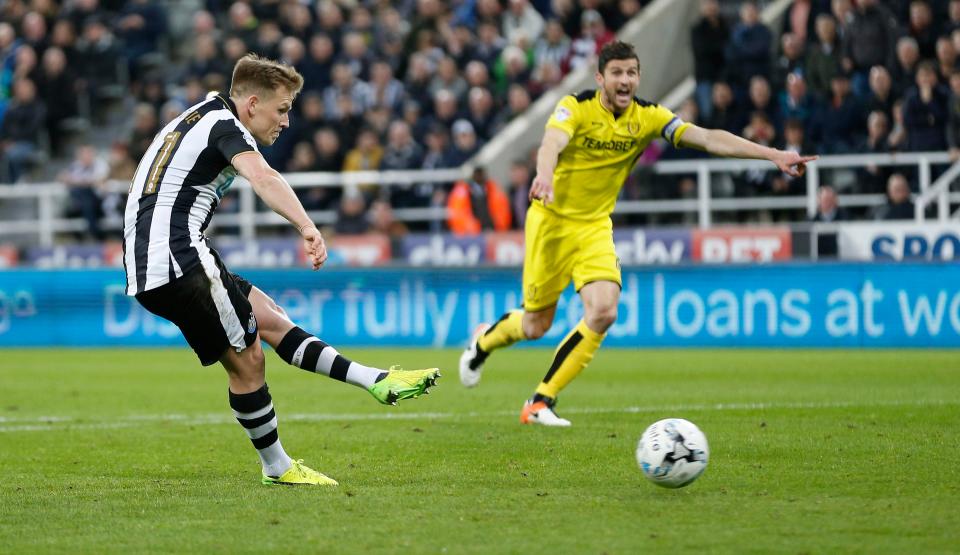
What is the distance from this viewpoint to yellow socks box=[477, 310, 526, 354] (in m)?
11.0

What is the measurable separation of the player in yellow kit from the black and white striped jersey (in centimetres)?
289

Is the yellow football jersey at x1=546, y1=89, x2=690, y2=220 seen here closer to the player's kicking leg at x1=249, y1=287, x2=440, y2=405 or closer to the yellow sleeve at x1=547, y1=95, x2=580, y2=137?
the yellow sleeve at x1=547, y1=95, x2=580, y2=137

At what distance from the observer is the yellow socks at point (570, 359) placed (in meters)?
9.96

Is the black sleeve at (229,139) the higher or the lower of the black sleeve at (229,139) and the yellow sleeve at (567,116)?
the lower

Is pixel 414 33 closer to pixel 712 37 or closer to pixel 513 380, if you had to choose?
pixel 712 37

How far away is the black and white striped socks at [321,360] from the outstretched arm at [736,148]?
119 inches

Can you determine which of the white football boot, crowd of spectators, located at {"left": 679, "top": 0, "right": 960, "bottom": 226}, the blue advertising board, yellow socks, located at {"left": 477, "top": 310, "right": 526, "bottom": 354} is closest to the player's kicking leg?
the white football boot

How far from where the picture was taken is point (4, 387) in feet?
46.1

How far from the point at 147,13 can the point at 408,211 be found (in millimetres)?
8407

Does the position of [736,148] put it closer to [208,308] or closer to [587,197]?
[587,197]

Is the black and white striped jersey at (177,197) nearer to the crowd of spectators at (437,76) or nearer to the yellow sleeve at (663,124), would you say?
the yellow sleeve at (663,124)

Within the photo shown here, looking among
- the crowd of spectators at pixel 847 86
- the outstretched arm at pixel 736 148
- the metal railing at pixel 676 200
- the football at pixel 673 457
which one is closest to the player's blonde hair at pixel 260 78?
the football at pixel 673 457

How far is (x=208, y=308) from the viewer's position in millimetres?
7016

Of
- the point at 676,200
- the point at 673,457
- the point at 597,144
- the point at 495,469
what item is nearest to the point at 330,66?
the point at 676,200
